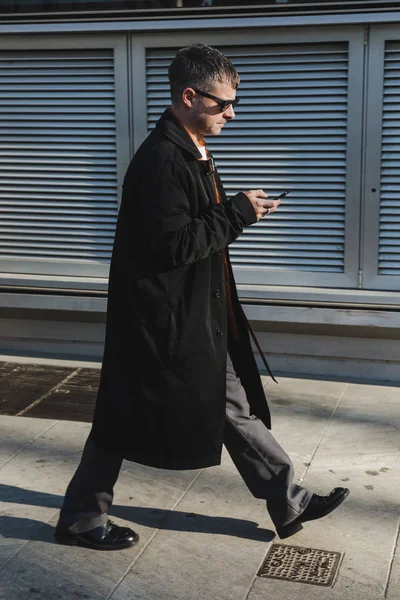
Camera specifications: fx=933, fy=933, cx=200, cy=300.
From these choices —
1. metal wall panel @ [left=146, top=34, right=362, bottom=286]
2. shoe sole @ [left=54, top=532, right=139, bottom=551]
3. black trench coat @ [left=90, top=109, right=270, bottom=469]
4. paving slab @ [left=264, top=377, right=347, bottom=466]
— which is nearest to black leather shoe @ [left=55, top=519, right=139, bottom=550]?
shoe sole @ [left=54, top=532, right=139, bottom=551]

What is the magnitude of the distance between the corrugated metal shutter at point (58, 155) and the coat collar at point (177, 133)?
9.75 ft

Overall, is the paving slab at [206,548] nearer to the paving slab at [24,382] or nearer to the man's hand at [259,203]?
the man's hand at [259,203]

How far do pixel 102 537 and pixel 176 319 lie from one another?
96 centimetres

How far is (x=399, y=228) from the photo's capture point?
232 inches

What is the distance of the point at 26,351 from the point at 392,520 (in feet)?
11.4

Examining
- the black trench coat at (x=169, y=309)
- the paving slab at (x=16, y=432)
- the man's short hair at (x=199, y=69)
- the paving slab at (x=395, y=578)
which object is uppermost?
the man's short hair at (x=199, y=69)

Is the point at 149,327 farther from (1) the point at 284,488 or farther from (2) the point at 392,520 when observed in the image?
(2) the point at 392,520

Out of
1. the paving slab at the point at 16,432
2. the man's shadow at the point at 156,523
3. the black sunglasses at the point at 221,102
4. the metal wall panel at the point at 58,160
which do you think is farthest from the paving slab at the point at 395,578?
the metal wall panel at the point at 58,160

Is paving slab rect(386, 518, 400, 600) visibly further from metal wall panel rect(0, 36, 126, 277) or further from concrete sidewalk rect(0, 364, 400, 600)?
metal wall panel rect(0, 36, 126, 277)

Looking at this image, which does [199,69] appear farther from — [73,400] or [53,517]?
[73,400]

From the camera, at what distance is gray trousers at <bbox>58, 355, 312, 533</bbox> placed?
12.0ft

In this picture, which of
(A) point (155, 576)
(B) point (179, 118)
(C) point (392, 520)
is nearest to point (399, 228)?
(C) point (392, 520)

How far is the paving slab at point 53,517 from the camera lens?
3.46 meters

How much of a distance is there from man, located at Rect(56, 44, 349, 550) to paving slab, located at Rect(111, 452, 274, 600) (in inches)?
7.9
